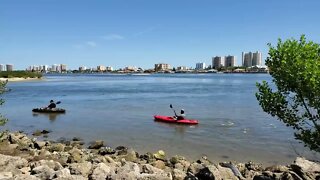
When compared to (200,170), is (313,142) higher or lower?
higher

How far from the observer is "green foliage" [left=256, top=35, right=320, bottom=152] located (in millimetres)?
10805

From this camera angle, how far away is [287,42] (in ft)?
37.1

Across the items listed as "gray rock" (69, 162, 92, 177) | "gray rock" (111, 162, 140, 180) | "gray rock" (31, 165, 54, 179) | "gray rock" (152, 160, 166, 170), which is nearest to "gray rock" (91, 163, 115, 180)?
"gray rock" (111, 162, 140, 180)

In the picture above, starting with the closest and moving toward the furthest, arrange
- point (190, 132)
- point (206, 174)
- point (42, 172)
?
point (42, 172) → point (206, 174) → point (190, 132)

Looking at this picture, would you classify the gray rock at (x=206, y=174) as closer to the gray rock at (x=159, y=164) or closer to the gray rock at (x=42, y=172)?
the gray rock at (x=159, y=164)

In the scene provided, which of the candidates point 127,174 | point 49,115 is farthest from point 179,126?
point 127,174

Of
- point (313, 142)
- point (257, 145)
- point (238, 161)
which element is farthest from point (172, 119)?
point (313, 142)

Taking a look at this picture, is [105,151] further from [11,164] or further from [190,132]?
[190,132]

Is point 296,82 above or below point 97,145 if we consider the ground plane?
above

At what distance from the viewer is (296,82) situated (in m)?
11.2

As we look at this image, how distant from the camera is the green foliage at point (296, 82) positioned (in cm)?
1080

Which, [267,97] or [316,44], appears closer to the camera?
[316,44]

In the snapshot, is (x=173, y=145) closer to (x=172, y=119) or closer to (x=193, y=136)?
(x=193, y=136)

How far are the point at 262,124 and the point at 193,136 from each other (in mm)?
8010
